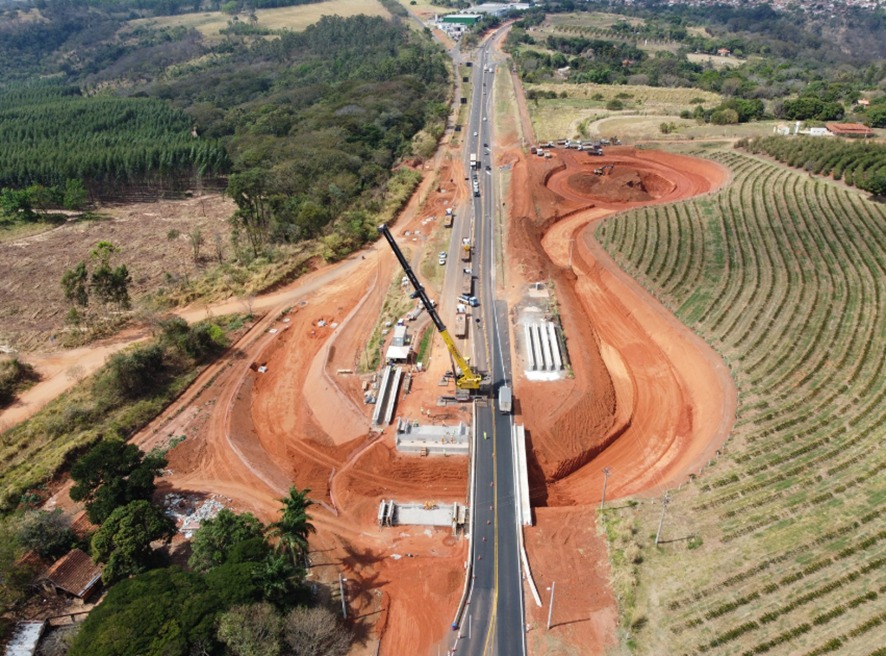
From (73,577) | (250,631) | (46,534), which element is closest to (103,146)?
(46,534)

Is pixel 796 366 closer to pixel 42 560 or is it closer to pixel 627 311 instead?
pixel 627 311

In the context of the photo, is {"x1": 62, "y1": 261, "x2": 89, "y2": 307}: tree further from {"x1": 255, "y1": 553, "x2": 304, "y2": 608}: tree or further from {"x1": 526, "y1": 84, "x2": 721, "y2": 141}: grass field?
{"x1": 526, "y1": 84, "x2": 721, "y2": 141}: grass field

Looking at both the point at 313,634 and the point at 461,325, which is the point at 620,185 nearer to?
the point at 461,325

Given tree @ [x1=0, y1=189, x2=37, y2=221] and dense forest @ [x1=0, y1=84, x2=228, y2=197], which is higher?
dense forest @ [x1=0, y1=84, x2=228, y2=197]

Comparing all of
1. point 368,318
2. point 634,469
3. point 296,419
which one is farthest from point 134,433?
point 634,469

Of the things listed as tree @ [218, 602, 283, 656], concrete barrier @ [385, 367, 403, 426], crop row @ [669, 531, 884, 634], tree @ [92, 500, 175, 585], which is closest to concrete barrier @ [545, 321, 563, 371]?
concrete barrier @ [385, 367, 403, 426]
